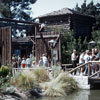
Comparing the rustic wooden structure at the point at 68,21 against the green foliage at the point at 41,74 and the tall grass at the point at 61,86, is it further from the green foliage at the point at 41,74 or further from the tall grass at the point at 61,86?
the tall grass at the point at 61,86

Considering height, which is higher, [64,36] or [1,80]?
[64,36]

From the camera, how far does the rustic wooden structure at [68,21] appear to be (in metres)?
30.1

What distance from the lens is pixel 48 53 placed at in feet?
70.5

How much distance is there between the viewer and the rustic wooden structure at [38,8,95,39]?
98.6 ft

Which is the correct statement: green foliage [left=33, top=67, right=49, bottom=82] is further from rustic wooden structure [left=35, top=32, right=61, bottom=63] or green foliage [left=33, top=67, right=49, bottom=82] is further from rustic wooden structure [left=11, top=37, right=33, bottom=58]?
rustic wooden structure [left=11, top=37, right=33, bottom=58]

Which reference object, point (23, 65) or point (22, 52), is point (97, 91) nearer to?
point (23, 65)

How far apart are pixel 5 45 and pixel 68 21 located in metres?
13.4

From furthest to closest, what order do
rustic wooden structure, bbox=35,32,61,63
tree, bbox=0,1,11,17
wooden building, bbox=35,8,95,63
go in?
tree, bbox=0,1,11,17 < wooden building, bbox=35,8,95,63 < rustic wooden structure, bbox=35,32,61,63

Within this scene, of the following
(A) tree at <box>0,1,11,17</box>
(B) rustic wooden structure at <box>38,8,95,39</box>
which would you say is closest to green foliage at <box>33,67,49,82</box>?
(B) rustic wooden structure at <box>38,8,95,39</box>

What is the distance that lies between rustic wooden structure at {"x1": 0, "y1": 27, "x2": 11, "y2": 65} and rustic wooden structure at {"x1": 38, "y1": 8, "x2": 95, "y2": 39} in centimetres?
1147

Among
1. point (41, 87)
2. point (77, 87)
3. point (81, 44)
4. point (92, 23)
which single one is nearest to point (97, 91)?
point (77, 87)

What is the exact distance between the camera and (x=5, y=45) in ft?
58.6

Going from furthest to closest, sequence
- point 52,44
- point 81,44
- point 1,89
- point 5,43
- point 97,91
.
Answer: point 81,44
point 52,44
point 5,43
point 97,91
point 1,89

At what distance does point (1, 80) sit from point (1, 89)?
0.51 meters
